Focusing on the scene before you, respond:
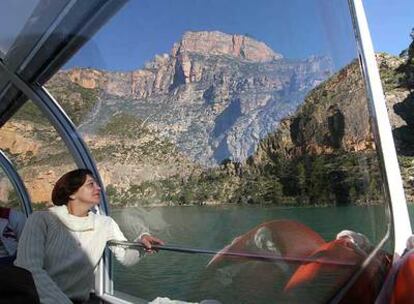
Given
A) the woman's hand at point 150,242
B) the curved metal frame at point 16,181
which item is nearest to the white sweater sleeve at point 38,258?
the woman's hand at point 150,242

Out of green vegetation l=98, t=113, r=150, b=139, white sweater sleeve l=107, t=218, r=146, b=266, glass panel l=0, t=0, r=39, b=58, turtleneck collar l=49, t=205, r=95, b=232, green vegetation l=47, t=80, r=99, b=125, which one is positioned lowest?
white sweater sleeve l=107, t=218, r=146, b=266

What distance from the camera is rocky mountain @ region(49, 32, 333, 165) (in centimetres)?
153

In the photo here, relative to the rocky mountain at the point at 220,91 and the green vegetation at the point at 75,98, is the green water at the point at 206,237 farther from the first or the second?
the green vegetation at the point at 75,98

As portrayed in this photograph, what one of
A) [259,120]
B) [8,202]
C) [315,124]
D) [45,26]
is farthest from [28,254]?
[8,202]

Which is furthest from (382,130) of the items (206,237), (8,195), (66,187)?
(8,195)

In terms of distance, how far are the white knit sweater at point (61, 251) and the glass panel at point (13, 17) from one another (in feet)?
3.98

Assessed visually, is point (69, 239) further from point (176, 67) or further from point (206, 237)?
point (176, 67)

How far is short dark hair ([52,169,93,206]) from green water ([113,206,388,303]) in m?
0.57

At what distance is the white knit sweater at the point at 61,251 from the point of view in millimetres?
2820

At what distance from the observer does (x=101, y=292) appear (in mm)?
4422

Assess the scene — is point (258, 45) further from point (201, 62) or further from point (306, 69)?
point (201, 62)

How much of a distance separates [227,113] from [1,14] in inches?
81.2

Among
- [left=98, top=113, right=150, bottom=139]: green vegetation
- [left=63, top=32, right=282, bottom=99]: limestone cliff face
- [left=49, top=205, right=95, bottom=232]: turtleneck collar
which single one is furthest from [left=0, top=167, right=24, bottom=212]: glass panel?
[left=49, top=205, right=95, bottom=232]: turtleneck collar

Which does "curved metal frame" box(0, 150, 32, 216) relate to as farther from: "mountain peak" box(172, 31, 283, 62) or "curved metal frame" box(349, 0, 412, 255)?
"curved metal frame" box(349, 0, 412, 255)
